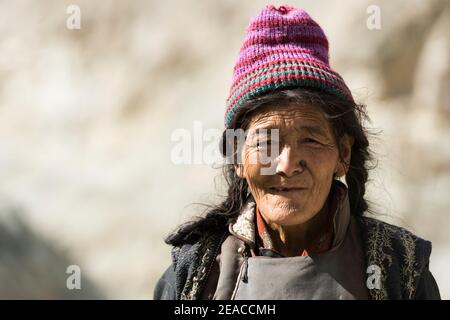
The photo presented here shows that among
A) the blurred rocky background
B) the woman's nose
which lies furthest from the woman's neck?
the blurred rocky background

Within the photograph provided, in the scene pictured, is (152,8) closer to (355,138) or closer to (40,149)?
(40,149)

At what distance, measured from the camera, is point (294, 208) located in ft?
5.98

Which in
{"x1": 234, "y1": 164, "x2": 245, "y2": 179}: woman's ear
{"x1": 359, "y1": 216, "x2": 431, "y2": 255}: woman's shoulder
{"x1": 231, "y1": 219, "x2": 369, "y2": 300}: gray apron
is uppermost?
{"x1": 234, "y1": 164, "x2": 245, "y2": 179}: woman's ear

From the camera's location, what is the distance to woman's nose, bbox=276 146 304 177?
1787mm

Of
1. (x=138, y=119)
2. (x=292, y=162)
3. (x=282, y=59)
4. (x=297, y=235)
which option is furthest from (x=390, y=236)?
(x=138, y=119)

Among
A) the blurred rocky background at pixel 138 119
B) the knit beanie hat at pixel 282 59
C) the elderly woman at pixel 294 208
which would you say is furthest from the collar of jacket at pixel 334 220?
the blurred rocky background at pixel 138 119

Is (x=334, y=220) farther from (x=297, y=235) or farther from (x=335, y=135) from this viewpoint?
(x=335, y=135)

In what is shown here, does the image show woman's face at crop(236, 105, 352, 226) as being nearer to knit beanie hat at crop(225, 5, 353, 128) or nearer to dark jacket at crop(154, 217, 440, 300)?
knit beanie hat at crop(225, 5, 353, 128)

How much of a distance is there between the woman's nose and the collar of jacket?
8.0 inches

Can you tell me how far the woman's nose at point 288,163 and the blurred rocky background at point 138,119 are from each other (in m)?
2.16

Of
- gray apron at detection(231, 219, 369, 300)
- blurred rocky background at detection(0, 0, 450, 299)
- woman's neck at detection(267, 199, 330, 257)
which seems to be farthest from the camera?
blurred rocky background at detection(0, 0, 450, 299)

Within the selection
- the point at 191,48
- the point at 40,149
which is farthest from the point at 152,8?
the point at 40,149

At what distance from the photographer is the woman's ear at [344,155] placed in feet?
6.43
